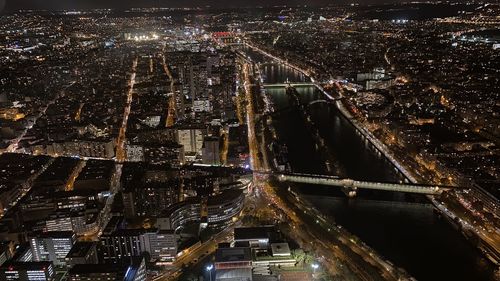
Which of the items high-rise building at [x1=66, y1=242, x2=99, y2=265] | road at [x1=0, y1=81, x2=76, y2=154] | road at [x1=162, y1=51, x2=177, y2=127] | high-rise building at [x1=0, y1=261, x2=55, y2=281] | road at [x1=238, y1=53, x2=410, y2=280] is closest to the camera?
high-rise building at [x1=0, y1=261, x2=55, y2=281]

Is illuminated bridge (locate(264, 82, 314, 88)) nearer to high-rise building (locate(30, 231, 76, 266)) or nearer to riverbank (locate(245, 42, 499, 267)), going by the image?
riverbank (locate(245, 42, 499, 267))

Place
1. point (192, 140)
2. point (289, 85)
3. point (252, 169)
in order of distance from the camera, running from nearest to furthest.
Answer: point (252, 169)
point (192, 140)
point (289, 85)

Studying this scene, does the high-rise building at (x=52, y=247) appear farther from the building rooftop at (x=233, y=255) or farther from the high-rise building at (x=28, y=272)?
the building rooftop at (x=233, y=255)

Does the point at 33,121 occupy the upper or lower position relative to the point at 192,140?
lower

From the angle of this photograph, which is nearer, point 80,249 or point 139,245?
point 80,249

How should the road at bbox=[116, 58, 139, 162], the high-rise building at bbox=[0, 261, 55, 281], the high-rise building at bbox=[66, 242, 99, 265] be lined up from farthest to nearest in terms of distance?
1. the road at bbox=[116, 58, 139, 162]
2. the high-rise building at bbox=[66, 242, 99, 265]
3. the high-rise building at bbox=[0, 261, 55, 281]

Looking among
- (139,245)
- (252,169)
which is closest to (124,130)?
(252,169)

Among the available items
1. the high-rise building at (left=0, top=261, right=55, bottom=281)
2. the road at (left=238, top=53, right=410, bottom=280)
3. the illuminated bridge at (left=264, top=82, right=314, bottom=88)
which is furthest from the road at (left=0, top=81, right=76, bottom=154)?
the illuminated bridge at (left=264, top=82, right=314, bottom=88)

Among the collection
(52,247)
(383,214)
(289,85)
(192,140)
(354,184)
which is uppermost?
(289,85)

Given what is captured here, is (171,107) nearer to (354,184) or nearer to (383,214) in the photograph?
(354,184)
